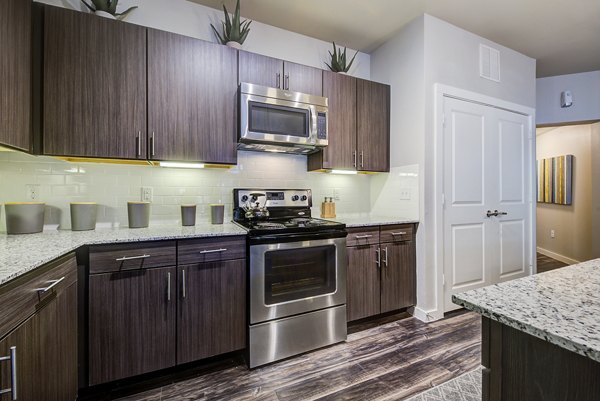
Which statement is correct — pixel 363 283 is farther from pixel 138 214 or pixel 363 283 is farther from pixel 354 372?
pixel 138 214

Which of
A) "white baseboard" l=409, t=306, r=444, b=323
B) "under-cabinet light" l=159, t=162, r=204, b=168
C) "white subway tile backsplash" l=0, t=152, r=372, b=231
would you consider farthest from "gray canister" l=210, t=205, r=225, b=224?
"white baseboard" l=409, t=306, r=444, b=323

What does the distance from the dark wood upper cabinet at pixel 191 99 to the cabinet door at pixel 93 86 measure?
0.08 metres

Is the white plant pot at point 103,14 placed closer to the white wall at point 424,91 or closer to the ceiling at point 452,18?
the ceiling at point 452,18

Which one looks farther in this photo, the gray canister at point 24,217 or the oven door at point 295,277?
the oven door at point 295,277

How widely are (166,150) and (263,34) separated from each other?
5.04 feet

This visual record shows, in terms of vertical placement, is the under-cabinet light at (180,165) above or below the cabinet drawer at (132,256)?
above

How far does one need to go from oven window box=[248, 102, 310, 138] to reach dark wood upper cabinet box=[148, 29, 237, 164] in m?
0.16

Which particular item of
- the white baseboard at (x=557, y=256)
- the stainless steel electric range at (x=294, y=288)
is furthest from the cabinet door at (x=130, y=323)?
the white baseboard at (x=557, y=256)

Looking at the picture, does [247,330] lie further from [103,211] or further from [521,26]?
[521,26]

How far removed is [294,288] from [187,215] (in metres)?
1.05

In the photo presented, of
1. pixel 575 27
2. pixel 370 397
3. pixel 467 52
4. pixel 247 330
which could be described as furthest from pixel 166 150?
pixel 575 27

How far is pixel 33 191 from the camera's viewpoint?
6.24 feet

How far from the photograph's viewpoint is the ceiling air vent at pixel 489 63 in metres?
2.84

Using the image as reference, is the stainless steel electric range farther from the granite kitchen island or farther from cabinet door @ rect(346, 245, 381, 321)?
the granite kitchen island
